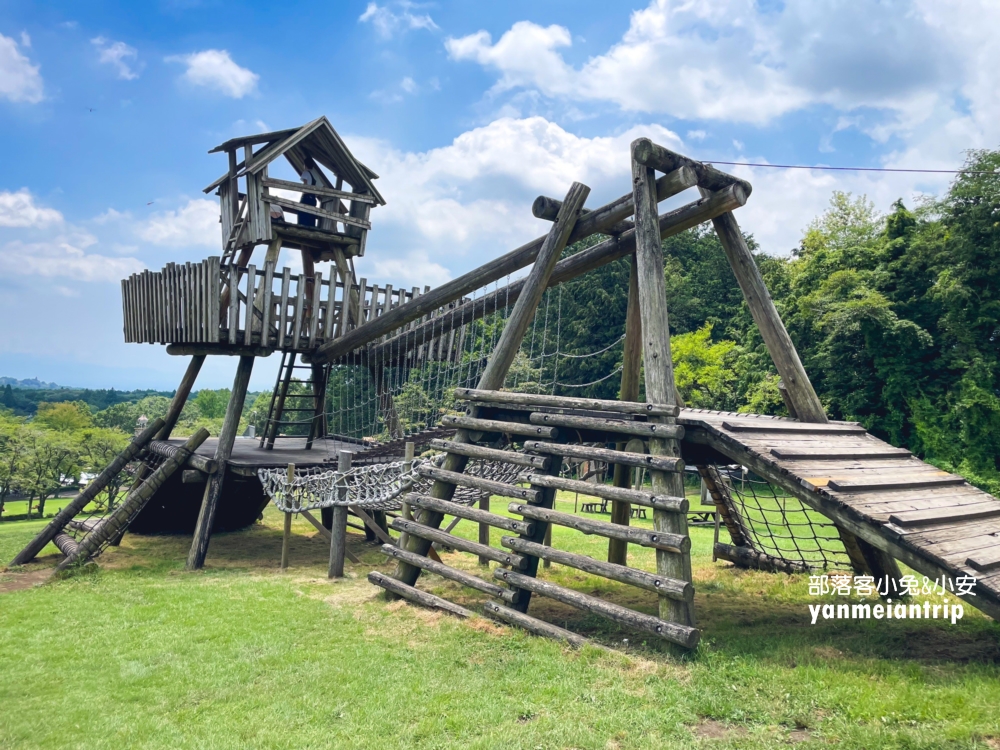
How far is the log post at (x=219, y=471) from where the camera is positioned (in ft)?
36.1

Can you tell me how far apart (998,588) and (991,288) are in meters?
21.5

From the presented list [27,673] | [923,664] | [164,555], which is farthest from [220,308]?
[923,664]

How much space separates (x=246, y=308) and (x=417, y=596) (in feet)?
19.2

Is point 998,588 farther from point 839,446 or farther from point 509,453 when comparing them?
point 509,453

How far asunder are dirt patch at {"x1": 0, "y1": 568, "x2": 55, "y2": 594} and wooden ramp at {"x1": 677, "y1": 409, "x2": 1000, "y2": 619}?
32.1 feet

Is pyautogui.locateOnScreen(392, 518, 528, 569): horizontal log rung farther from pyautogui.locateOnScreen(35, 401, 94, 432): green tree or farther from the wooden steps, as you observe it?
pyautogui.locateOnScreen(35, 401, 94, 432): green tree

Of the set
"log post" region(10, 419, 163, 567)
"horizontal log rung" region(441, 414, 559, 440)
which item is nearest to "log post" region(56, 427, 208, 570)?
"log post" region(10, 419, 163, 567)

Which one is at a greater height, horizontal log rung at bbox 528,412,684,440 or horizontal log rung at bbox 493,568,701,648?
horizontal log rung at bbox 528,412,684,440

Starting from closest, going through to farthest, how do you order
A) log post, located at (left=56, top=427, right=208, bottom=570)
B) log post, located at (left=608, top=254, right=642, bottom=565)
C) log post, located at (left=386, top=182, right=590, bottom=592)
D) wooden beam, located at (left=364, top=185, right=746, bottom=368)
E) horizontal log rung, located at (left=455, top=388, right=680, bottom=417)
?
1. horizontal log rung, located at (left=455, top=388, right=680, bottom=417)
2. wooden beam, located at (left=364, top=185, right=746, bottom=368)
3. log post, located at (left=386, top=182, right=590, bottom=592)
4. log post, located at (left=608, top=254, right=642, bottom=565)
5. log post, located at (left=56, top=427, right=208, bottom=570)

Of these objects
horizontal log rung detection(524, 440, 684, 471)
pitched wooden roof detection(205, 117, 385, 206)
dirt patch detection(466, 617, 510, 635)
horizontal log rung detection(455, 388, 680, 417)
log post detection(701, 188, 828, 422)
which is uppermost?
pitched wooden roof detection(205, 117, 385, 206)

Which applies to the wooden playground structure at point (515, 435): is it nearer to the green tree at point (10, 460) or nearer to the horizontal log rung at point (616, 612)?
the horizontal log rung at point (616, 612)

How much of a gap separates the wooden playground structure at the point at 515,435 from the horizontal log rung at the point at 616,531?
0.06ft

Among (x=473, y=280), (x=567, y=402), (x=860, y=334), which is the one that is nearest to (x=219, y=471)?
(x=473, y=280)

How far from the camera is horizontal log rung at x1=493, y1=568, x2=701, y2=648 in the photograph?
207 inches
